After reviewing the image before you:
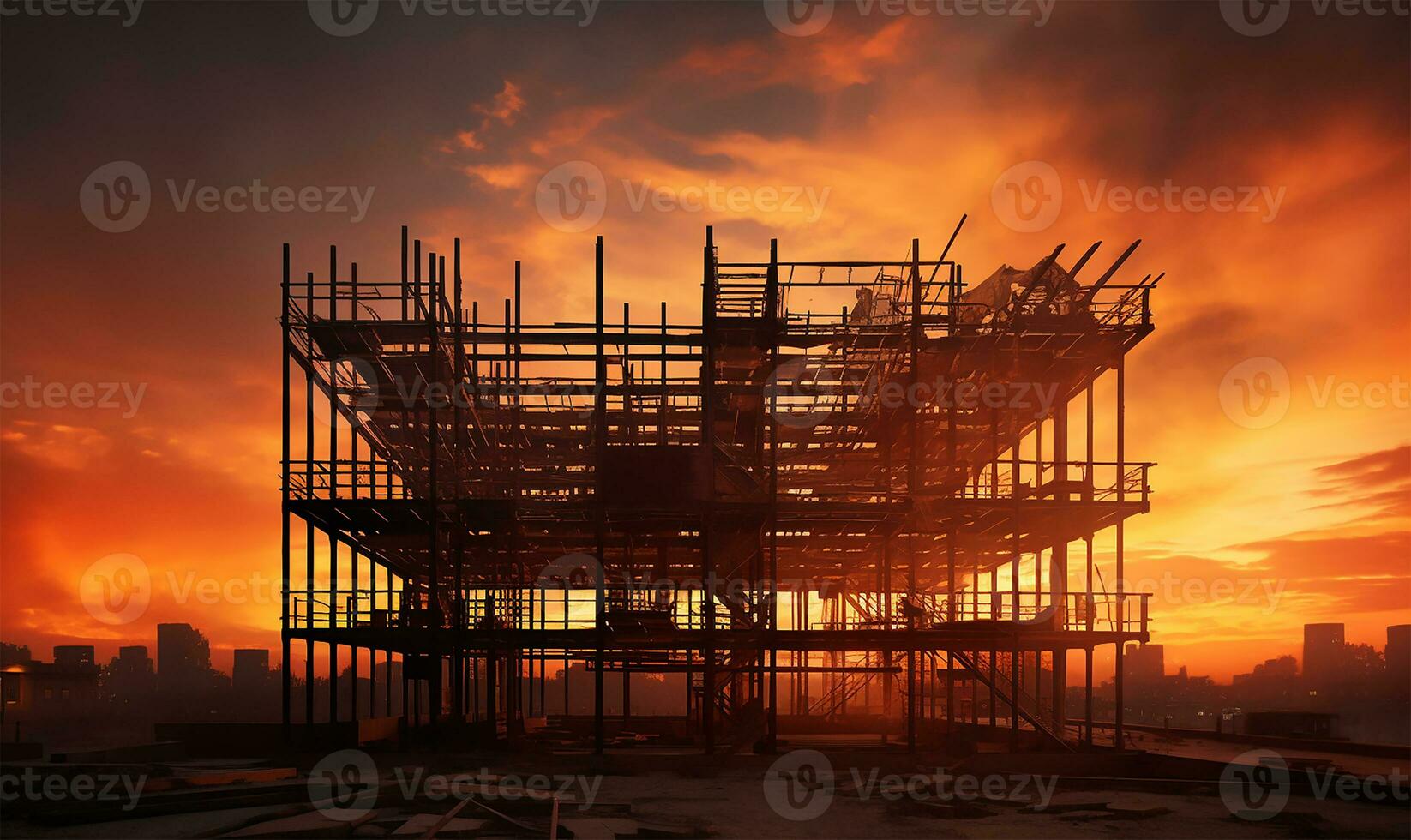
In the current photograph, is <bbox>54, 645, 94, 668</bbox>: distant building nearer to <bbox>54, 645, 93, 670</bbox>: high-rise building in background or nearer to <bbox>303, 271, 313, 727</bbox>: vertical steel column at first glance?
<bbox>54, 645, 93, 670</bbox>: high-rise building in background

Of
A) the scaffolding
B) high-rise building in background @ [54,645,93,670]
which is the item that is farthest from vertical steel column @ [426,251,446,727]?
high-rise building in background @ [54,645,93,670]

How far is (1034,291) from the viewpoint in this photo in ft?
108

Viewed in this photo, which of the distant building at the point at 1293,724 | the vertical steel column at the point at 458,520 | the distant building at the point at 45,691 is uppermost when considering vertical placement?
the vertical steel column at the point at 458,520

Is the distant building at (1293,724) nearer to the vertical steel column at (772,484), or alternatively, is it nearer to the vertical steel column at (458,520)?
the vertical steel column at (772,484)

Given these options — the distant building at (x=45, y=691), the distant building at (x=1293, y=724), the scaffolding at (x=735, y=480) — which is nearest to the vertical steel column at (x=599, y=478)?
the scaffolding at (x=735, y=480)

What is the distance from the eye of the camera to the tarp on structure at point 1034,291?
106 feet

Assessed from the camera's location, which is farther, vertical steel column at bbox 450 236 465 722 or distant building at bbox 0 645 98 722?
distant building at bbox 0 645 98 722

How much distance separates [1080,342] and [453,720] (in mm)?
21474

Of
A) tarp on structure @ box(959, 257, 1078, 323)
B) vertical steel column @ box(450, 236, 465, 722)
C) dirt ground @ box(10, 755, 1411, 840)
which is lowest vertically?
dirt ground @ box(10, 755, 1411, 840)

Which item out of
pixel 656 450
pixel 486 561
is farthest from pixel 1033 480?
pixel 486 561

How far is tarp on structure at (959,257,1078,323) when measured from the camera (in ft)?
106

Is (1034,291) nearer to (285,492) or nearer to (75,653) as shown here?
(285,492)

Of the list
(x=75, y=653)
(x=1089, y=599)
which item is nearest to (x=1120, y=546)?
(x=1089, y=599)

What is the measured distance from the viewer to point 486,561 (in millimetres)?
42938
